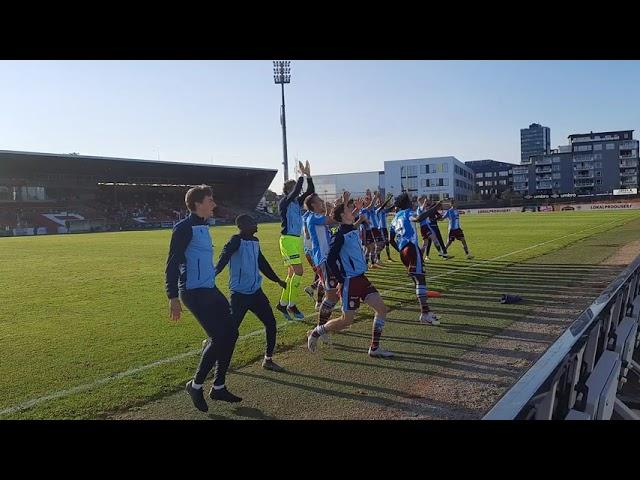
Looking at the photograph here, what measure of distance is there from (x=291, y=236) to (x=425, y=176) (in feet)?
287

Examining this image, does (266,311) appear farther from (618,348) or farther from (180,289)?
(618,348)

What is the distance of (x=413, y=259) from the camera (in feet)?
24.0

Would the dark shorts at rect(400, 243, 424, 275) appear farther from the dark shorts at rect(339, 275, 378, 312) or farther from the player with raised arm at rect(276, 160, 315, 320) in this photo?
the dark shorts at rect(339, 275, 378, 312)

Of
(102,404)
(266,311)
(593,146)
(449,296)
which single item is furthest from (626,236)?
(593,146)

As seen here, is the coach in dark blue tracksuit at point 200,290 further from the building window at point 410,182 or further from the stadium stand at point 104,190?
the building window at point 410,182

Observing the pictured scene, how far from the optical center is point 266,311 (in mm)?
5242

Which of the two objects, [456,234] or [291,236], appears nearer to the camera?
[291,236]

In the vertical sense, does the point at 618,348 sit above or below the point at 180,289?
below

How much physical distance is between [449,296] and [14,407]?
6.95 m

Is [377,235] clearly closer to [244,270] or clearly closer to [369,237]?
[369,237]

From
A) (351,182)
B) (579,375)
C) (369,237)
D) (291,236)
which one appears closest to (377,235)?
(369,237)

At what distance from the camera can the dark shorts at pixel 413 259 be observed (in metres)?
7.26

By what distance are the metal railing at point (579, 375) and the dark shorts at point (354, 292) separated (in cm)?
238

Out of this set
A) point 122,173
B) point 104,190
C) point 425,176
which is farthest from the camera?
point 425,176
